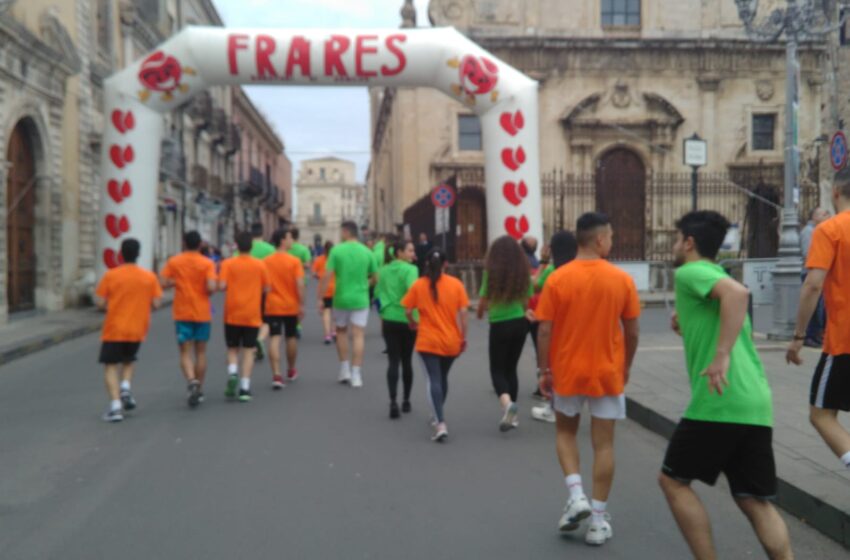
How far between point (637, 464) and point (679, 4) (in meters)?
28.3

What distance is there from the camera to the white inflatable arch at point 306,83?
14.8 meters

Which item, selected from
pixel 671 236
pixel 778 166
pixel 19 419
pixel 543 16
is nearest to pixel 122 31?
pixel 543 16

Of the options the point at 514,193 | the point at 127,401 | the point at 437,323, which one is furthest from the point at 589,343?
the point at 514,193

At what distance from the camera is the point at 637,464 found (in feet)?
20.0

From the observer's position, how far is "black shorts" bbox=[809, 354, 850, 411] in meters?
4.46

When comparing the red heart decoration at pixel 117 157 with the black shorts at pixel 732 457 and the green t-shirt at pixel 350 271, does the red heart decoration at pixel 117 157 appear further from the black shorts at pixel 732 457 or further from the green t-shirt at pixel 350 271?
the black shorts at pixel 732 457

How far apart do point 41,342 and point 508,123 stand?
8549mm

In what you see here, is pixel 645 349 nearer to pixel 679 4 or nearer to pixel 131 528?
pixel 131 528

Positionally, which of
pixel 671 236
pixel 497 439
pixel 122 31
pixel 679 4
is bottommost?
pixel 497 439

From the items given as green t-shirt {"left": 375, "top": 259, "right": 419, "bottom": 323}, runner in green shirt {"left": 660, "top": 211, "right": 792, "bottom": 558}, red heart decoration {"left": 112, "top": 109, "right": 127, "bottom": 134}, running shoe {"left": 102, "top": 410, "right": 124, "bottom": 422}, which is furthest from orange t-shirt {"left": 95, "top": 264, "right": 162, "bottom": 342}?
A: red heart decoration {"left": 112, "top": 109, "right": 127, "bottom": 134}

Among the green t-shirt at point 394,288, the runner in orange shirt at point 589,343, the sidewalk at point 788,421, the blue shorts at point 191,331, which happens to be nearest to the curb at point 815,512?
the sidewalk at point 788,421

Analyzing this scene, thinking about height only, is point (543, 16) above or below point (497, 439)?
above

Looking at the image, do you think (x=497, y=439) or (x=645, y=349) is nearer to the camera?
(x=497, y=439)

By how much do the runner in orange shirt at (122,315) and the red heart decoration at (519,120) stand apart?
9.04 m
